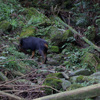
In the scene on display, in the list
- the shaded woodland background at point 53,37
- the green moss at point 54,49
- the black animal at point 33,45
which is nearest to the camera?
the shaded woodland background at point 53,37

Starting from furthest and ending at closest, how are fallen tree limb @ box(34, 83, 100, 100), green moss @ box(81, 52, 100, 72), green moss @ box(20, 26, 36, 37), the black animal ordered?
green moss @ box(20, 26, 36, 37) → the black animal → green moss @ box(81, 52, 100, 72) → fallen tree limb @ box(34, 83, 100, 100)

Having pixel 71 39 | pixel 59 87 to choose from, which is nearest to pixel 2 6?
pixel 71 39

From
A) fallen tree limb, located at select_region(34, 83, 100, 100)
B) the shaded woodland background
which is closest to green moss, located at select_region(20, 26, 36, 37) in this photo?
the shaded woodland background

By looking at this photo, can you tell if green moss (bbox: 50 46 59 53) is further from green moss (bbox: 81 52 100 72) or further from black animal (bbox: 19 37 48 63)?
green moss (bbox: 81 52 100 72)

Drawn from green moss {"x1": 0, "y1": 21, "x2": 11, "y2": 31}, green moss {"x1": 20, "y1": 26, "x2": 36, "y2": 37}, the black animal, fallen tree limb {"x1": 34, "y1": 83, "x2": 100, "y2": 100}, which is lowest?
fallen tree limb {"x1": 34, "y1": 83, "x2": 100, "y2": 100}

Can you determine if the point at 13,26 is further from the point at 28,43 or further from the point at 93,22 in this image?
the point at 93,22

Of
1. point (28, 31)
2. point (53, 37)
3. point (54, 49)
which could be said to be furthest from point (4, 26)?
point (54, 49)

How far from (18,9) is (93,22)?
6.21 meters

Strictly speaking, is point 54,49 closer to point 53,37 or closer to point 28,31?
point 53,37

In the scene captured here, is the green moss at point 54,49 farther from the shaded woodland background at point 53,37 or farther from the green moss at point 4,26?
the green moss at point 4,26

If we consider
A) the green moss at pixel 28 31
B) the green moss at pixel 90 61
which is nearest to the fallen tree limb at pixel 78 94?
the green moss at pixel 90 61

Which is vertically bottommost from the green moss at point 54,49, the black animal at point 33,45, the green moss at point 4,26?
the green moss at point 54,49

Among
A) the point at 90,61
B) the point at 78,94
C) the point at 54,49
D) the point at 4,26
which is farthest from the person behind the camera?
the point at 4,26

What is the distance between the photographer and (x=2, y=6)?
1337 cm
